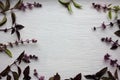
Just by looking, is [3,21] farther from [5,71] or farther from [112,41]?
[112,41]

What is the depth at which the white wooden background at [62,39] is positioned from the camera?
101 cm

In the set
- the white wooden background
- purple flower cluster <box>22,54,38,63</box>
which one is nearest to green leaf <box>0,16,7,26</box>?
the white wooden background

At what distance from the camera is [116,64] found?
104cm

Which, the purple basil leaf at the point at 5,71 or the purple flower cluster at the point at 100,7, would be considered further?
the purple flower cluster at the point at 100,7

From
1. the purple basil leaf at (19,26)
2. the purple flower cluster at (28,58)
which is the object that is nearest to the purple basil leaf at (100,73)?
the purple flower cluster at (28,58)

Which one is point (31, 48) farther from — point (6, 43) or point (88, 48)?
point (88, 48)

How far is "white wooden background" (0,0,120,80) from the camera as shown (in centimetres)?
101

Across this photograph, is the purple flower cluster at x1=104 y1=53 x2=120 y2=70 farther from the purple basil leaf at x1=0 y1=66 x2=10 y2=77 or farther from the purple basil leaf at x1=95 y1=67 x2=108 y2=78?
the purple basil leaf at x1=0 y1=66 x2=10 y2=77

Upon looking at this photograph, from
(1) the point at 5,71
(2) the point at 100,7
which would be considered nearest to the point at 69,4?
(2) the point at 100,7

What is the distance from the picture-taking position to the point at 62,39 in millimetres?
1046

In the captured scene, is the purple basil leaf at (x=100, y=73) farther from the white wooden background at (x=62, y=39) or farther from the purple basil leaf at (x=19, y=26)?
the purple basil leaf at (x=19, y=26)

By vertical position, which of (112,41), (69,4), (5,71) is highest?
(69,4)

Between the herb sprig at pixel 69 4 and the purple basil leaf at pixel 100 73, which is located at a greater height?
the herb sprig at pixel 69 4

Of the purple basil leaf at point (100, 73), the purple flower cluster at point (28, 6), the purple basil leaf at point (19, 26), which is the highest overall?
the purple flower cluster at point (28, 6)
